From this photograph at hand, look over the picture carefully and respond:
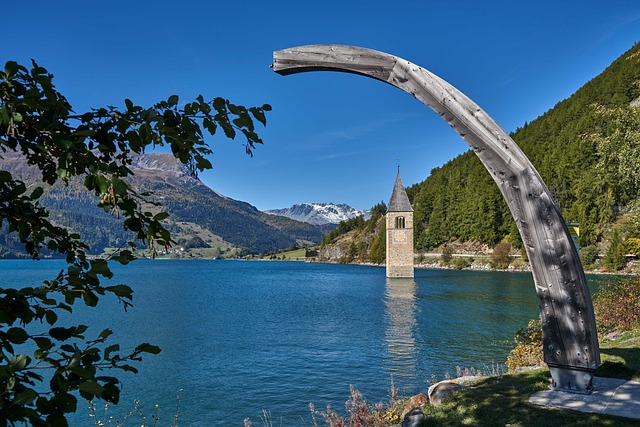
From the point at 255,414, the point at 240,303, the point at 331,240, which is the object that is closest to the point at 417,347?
the point at 255,414

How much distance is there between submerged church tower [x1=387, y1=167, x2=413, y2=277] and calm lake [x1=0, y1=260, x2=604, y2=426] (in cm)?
2789

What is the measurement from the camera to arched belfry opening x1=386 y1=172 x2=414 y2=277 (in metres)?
71.1

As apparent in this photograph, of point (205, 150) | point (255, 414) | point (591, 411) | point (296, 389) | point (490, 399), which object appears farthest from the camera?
point (296, 389)

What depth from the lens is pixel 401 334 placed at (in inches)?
981

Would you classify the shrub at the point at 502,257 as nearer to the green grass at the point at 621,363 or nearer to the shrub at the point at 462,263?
the shrub at the point at 462,263

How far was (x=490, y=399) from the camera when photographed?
6887 millimetres

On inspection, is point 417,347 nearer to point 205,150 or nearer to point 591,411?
point 591,411

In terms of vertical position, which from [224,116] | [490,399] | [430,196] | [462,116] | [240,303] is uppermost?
[430,196]

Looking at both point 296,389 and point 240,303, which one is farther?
point 240,303

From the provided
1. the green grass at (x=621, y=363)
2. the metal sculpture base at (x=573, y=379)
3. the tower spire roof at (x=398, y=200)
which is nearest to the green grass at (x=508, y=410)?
the metal sculpture base at (x=573, y=379)

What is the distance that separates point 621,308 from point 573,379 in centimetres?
1065

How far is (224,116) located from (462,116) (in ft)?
14.6

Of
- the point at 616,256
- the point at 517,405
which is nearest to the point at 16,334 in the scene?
the point at 517,405

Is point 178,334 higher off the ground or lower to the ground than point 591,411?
lower
